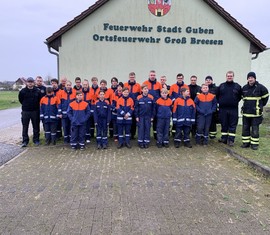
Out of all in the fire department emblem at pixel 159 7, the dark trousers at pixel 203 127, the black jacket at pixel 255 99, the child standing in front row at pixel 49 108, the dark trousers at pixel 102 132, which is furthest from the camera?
the fire department emblem at pixel 159 7

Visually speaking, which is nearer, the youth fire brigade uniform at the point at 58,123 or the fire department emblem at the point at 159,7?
the youth fire brigade uniform at the point at 58,123

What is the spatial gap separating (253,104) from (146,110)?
9.70 ft

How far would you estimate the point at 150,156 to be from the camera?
26.3 ft

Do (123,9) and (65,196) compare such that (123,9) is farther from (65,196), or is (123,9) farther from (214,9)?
(65,196)

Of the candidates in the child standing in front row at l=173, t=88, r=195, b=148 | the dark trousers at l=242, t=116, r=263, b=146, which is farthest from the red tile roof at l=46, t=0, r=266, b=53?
the dark trousers at l=242, t=116, r=263, b=146

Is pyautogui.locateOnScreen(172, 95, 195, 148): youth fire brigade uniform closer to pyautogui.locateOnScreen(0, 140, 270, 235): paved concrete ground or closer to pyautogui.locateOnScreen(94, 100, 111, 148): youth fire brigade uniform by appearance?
pyautogui.locateOnScreen(0, 140, 270, 235): paved concrete ground

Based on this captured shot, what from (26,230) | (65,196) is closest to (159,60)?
(65,196)

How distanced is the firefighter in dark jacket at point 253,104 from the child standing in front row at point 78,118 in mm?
4488

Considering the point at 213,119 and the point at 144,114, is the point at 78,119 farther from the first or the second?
the point at 213,119

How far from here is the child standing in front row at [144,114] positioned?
8828mm

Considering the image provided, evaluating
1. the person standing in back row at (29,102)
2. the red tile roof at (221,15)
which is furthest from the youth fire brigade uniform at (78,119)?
the red tile roof at (221,15)

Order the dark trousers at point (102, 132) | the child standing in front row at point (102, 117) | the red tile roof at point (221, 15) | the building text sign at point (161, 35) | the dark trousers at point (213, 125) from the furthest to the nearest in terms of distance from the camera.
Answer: the building text sign at point (161, 35) → the red tile roof at point (221, 15) → the dark trousers at point (213, 125) → the dark trousers at point (102, 132) → the child standing in front row at point (102, 117)

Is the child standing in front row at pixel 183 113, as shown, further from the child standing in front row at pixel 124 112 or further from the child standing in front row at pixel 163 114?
the child standing in front row at pixel 124 112

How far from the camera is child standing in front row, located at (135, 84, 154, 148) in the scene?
8.83 m
